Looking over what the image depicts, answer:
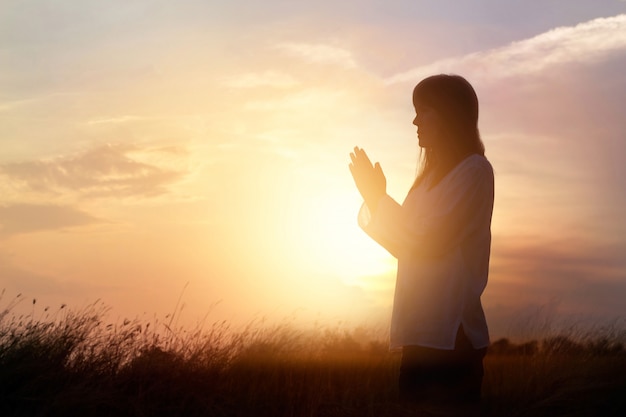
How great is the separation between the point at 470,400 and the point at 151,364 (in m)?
3.93

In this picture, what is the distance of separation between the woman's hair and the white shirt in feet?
0.41

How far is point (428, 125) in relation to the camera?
3627 millimetres

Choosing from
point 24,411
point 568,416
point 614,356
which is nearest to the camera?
point 24,411

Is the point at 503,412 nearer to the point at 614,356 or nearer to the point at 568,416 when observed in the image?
the point at 568,416

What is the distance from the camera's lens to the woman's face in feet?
11.9

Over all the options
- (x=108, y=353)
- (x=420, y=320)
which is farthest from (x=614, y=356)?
(x=420, y=320)

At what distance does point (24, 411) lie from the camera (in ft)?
19.6

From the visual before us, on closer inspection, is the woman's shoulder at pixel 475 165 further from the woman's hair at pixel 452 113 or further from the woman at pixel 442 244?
the woman's hair at pixel 452 113

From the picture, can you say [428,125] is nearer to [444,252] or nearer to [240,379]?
[444,252]

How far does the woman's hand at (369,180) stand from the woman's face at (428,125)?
0.28m

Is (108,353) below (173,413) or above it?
above

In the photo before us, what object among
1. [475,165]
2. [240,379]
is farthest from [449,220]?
[240,379]

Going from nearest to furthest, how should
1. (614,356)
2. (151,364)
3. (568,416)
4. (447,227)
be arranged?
(447,227) < (151,364) < (568,416) < (614,356)

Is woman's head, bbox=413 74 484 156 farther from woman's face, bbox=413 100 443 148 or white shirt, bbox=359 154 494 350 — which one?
white shirt, bbox=359 154 494 350
